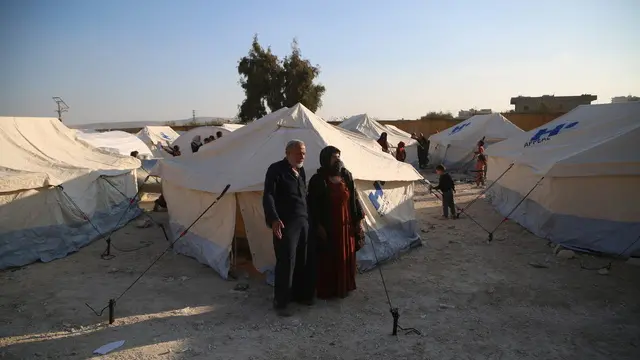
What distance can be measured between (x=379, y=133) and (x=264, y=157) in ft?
45.5

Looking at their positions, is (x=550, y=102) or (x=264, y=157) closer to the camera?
(x=264, y=157)

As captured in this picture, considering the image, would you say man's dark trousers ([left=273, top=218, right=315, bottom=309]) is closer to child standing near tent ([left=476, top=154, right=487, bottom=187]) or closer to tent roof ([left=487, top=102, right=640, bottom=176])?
tent roof ([left=487, top=102, right=640, bottom=176])

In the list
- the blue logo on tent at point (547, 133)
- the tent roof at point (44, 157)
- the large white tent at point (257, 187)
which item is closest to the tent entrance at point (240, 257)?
the large white tent at point (257, 187)

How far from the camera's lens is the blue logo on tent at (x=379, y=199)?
668 cm

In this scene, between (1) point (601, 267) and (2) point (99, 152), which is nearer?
(1) point (601, 267)

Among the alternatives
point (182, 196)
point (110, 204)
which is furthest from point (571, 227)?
point (110, 204)

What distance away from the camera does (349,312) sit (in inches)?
190

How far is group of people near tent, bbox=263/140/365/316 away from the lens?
4.64m

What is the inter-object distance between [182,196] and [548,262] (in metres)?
5.97

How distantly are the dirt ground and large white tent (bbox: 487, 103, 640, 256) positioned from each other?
493mm

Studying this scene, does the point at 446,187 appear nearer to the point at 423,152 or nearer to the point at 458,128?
the point at 423,152

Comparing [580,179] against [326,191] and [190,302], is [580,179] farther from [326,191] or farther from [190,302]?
[190,302]

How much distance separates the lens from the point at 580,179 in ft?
22.3

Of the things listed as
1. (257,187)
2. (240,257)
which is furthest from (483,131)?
(257,187)
